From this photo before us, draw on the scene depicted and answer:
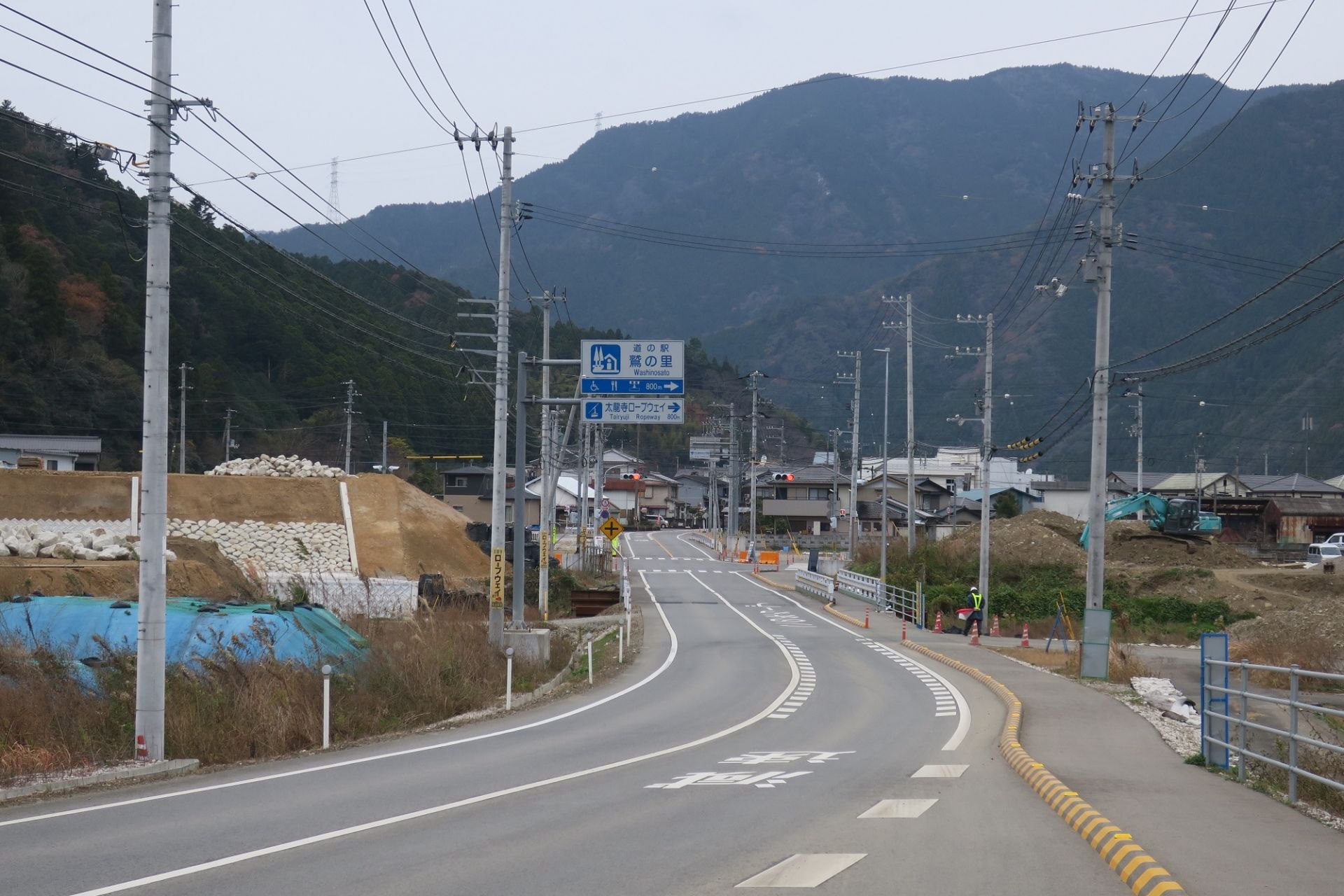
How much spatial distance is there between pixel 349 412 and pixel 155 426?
177 ft

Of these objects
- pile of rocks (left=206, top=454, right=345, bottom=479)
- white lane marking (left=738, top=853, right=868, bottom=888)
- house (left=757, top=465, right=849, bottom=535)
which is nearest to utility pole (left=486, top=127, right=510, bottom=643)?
white lane marking (left=738, top=853, right=868, bottom=888)

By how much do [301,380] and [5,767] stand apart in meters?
68.3

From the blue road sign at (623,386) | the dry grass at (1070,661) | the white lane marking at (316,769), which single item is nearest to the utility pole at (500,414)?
the blue road sign at (623,386)

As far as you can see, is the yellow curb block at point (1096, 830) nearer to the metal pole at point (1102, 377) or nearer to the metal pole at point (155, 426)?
the metal pole at point (155, 426)

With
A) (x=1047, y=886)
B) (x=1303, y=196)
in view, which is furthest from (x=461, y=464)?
(x=1303, y=196)

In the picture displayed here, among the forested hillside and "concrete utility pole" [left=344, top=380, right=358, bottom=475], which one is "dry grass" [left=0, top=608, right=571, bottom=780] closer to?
the forested hillside

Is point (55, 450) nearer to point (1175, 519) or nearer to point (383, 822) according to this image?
point (383, 822)

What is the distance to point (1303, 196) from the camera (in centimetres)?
18762

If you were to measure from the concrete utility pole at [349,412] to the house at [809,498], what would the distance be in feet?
130

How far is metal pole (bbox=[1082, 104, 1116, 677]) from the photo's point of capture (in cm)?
2620

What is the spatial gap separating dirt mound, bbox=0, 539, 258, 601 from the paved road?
1300cm

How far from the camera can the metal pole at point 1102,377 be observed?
2620 centimetres

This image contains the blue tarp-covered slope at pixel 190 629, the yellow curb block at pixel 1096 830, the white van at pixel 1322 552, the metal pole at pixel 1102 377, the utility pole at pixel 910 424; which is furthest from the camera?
the white van at pixel 1322 552

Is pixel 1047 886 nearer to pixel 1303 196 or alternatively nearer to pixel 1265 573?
pixel 1265 573
